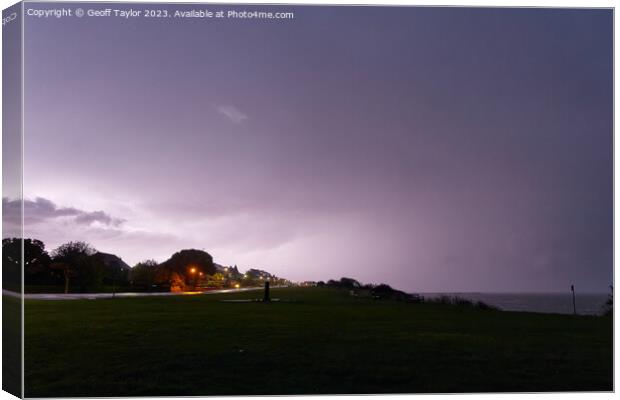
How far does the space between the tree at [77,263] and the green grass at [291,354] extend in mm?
441

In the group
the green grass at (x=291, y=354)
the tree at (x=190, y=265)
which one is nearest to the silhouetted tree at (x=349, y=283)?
the green grass at (x=291, y=354)

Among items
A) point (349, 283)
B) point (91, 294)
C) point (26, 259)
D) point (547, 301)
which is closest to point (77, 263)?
point (91, 294)

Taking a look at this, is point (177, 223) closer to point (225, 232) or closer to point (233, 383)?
point (225, 232)

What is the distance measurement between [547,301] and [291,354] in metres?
4.87

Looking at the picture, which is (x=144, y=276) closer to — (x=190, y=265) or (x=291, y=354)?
(x=190, y=265)

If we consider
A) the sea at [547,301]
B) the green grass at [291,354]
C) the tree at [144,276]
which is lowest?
the green grass at [291,354]

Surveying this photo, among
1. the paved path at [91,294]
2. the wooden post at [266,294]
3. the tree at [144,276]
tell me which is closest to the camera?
the paved path at [91,294]

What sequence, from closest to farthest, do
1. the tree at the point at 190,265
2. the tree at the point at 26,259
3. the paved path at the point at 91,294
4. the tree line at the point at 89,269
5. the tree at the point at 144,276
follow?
the tree at the point at 26,259
the tree line at the point at 89,269
the paved path at the point at 91,294
the tree at the point at 190,265
the tree at the point at 144,276

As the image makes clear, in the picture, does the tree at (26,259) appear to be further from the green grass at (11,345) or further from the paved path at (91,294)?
the green grass at (11,345)

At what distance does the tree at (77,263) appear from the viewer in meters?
9.14

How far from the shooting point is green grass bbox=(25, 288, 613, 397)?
8195 mm

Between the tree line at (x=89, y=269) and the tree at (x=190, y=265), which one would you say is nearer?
the tree line at (x=89, y=269)

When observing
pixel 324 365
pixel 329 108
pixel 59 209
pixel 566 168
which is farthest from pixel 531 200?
pixel 59 209

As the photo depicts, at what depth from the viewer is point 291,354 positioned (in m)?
8.70
